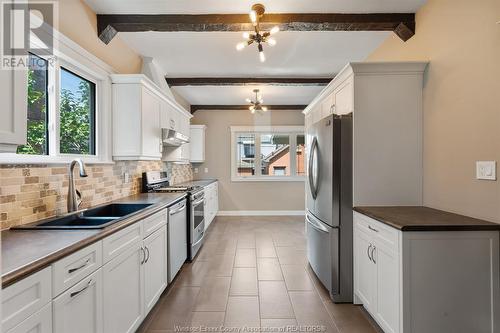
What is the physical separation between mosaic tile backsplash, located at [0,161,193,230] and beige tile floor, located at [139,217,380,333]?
115 cm

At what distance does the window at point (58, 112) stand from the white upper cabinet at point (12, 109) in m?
0.74

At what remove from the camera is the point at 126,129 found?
9.73ft

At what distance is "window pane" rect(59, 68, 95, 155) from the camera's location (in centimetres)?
238

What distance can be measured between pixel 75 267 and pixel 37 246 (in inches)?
7.8

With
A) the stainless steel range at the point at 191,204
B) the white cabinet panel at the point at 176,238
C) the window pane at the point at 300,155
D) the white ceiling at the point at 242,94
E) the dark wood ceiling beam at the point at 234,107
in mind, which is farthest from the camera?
the window pane at the point at 300,155

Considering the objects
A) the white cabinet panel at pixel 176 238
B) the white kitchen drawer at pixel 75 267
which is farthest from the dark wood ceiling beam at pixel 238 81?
the white kitchen drawer at pixel 75 267

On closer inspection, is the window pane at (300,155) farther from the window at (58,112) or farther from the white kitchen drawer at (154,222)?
the window at (58,112)

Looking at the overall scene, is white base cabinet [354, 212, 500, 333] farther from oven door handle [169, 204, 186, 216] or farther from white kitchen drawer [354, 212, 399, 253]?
oven door handle [169, 204, 186, 216]

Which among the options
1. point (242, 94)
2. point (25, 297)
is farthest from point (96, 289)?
point (242, 94)

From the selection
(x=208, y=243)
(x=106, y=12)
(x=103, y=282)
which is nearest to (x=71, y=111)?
(x=106, y=12)

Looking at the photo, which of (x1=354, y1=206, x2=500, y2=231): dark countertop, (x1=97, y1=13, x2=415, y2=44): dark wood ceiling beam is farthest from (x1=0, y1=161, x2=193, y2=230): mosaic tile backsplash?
(x1=354, y1=206, x2=500, y2=231): dark countertop

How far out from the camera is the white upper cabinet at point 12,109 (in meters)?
1.06

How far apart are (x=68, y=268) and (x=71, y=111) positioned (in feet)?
A: 5.57

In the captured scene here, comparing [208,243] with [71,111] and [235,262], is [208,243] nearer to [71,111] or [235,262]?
[235,262]
